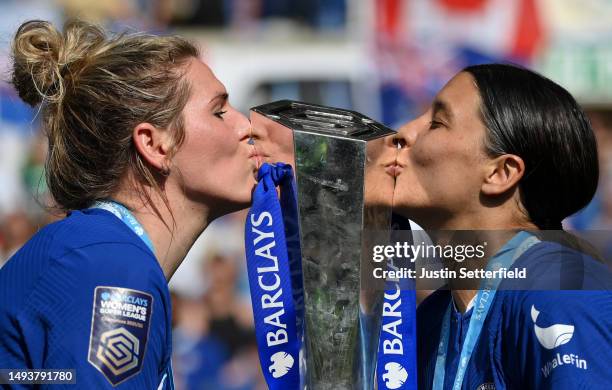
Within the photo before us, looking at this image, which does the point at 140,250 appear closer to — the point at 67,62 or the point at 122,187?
Answer: the point at 122,187

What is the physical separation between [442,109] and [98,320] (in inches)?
56.7

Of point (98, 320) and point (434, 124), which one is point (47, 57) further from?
point (434, 124)

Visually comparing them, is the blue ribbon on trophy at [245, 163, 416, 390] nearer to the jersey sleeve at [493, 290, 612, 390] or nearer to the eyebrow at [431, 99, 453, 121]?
the jersey sleeve at [493, 290, 612, 390]

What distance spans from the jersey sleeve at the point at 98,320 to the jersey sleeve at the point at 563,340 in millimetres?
1039

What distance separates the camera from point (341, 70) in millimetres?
8547

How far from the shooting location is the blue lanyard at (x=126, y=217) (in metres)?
2.87

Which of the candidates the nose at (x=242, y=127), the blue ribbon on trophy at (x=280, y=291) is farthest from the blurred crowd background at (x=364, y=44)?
the blue ribbon on trophy at (x=280, y=291)

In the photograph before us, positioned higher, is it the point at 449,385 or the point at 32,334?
the point at 32,334

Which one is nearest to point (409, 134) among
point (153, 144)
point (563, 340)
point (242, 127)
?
point (242, 127)

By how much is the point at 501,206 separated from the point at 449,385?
2.09ft

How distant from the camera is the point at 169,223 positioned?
3.04 metres

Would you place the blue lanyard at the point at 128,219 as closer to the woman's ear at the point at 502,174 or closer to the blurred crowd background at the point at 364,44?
the woman's ear at the point at 502,174

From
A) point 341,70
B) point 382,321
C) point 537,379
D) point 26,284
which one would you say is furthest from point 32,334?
point 341,70

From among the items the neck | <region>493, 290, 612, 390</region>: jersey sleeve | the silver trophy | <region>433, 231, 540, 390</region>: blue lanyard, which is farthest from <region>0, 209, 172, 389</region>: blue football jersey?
<region>493, 290, 612, 390</region>: jersey sleeve
